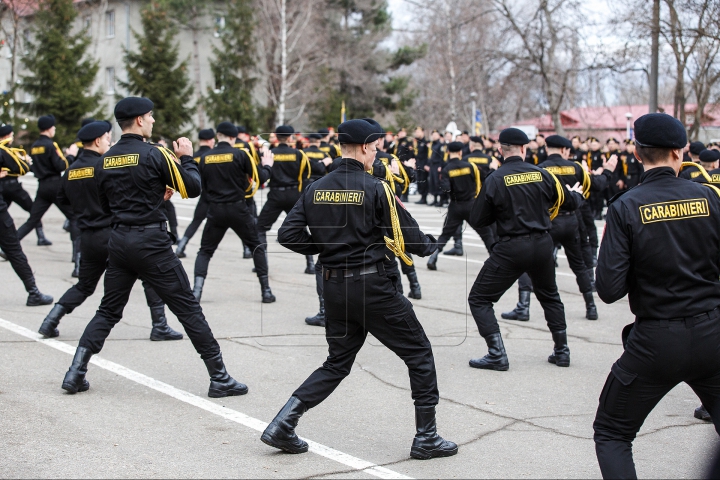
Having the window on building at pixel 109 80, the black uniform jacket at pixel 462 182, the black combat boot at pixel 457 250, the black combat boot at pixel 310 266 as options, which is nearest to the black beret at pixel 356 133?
the black uniform jacket at pixel 462 182

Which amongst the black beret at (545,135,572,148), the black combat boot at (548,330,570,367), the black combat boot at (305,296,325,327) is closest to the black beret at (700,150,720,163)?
the black beret at (545,135,572,148)

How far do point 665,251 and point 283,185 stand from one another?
7684mm

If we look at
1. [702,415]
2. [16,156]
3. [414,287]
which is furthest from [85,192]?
[702,415]

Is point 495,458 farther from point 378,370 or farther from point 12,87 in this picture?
point 12,87

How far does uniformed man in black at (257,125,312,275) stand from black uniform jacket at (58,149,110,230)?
3.14 meters

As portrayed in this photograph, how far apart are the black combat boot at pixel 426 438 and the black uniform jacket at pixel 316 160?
23.6 feet

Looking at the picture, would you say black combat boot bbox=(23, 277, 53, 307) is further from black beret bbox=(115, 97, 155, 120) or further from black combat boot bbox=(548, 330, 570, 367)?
black combat boot bbox=(548, 330, 570, 367)

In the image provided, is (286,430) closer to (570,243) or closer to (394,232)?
(394,232)

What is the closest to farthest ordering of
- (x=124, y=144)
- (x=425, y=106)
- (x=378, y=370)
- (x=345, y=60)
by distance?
(x=124, y=144) → (x=378, y=370) → (x=345, y=60) → (x=425, y=106)

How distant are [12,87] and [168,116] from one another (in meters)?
7.31

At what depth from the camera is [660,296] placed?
3775mm

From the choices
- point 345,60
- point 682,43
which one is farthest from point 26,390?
point 345,60

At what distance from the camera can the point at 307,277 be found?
11805 mm

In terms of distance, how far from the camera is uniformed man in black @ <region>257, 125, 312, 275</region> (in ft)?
35.7
